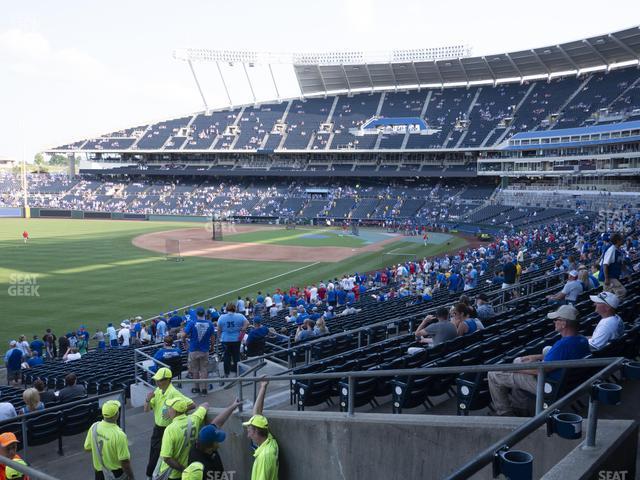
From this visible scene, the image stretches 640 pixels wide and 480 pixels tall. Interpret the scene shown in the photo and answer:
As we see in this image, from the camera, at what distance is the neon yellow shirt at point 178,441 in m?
5.20

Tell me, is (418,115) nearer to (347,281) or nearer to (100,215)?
(100,215)

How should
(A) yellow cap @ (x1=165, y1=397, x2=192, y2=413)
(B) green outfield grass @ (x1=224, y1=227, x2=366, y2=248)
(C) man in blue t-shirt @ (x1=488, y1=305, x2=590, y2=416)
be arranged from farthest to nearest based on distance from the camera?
(B) green outfield grass @ (x1=224, y1=227, x2=366, y2=248), (A) yellow cap @ (x1=165, y1=397, x2=192, y2=413), (C) man in blue t-shirt @ (x1=488, y1=305, x2=590, y2=416)

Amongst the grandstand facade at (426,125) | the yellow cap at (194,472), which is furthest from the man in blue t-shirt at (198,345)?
the grandstand facade at (426,125)

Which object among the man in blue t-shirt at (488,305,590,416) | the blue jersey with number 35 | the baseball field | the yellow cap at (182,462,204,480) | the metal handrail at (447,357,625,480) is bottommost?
the baseball field

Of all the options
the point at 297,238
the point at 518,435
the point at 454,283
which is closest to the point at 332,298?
the point at 454,283

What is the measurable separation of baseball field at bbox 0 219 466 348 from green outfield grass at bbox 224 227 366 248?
10 centimetres

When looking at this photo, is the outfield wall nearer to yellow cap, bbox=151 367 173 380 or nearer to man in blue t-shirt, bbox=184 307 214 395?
man in blue t-shirt, bbox=184 307 214 395

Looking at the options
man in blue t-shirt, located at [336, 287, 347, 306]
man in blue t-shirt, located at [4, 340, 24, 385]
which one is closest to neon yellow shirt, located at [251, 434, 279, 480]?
man in blue t-shirt, located at [4, 340, 24, 385]

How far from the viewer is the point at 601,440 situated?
3.61 m

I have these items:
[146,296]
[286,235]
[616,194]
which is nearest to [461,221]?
[616,194]

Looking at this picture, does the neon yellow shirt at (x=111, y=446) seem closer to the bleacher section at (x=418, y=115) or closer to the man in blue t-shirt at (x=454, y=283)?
the man in blue t-shirt at (x=454, y=283)

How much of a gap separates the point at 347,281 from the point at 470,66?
6310cm

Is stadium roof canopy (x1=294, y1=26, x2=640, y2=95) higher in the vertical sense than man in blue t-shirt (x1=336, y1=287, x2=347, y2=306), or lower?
higher

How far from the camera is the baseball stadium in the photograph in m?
5.05
